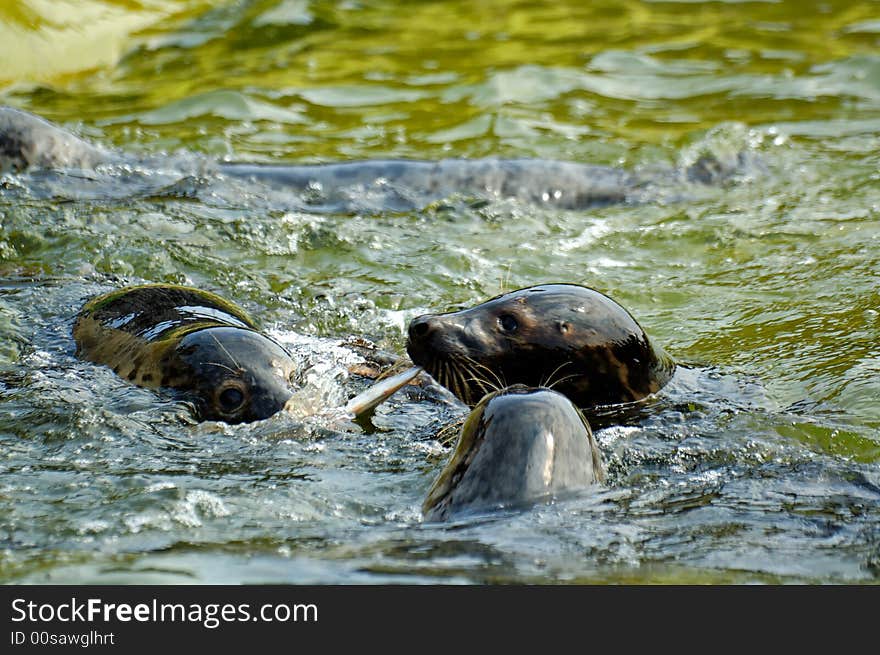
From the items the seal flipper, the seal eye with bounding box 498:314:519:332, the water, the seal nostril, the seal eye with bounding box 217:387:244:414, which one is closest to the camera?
the water

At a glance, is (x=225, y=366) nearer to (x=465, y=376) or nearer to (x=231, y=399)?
(x=231, y=399)

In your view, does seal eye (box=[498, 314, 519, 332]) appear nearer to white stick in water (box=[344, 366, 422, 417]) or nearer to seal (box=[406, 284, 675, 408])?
seal (box=[406, 284, 675, 408])

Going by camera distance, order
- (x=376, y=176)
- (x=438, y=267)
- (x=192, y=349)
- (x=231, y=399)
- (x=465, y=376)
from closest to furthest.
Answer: (x=231, y=399) → (x=192, y=349) → (x=465, y=376) → (x=438, y=267) → (x=376, y=176)

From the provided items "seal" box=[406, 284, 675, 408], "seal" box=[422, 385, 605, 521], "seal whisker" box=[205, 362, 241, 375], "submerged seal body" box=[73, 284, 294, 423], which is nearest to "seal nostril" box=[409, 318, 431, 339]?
"seal" box=[406, 284, 675, 408]

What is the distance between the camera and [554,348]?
448cm

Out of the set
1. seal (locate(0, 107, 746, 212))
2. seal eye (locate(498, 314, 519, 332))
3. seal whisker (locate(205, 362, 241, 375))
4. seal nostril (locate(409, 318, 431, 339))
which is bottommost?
seal (locate(0, 107, 746, 212))

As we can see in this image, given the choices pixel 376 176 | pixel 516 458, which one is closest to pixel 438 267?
pixel 376 176

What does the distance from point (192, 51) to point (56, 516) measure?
26.4ft

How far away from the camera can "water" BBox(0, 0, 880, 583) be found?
321 centimetres

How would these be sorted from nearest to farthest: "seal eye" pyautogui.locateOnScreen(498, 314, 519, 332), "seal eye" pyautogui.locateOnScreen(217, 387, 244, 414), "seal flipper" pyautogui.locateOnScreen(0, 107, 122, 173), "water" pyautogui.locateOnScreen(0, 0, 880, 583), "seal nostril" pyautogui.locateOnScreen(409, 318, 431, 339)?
1. "water" pyautogui.locateOnScreen(0, 0, 880, 583)
2. "seal eye" pyautogui.locateOnScreen(217, 387, 244, 414)
3. "seal nostril" pyautogui.locateOnScreen(409, 318, 431, 339)
4. "seal eye" pyautogui.locateOnScreen(498, 314, 519, 332)
5. "seal flipper" pyautogui.locateOnScreen(0, 107, 122, 173)

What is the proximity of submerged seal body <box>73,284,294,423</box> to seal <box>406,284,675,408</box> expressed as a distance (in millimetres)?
532

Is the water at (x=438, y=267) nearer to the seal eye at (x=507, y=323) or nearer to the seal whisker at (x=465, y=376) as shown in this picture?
the seal whisker at (x=465, y=376)

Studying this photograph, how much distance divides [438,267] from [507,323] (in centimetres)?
178

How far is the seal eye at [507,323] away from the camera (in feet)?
14.8
